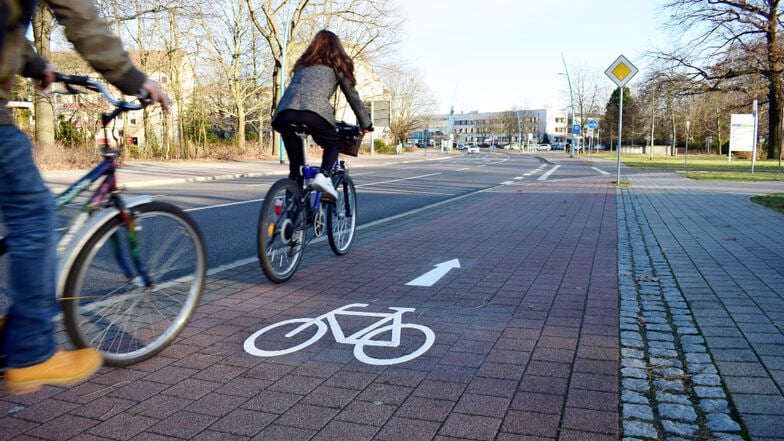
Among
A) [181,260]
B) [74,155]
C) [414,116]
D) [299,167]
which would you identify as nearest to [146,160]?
[74,155]

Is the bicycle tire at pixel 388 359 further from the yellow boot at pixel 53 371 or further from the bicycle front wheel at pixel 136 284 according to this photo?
the yellow boot at pixel 53 371

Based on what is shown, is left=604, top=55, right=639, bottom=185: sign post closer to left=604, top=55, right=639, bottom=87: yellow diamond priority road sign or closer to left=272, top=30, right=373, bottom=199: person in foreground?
left=604, top=55, right=639, bottom=87: yellow diamond priority road sign

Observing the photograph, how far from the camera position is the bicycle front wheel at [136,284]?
2758 millimetres

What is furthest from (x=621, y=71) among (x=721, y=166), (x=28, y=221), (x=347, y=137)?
(x=721, y=166)

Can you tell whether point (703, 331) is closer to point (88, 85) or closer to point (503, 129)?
point (88, 85)

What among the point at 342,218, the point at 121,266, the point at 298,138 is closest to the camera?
the point at 121,266

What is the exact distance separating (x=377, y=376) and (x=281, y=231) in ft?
7.03

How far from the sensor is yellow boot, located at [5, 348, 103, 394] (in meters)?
2.24

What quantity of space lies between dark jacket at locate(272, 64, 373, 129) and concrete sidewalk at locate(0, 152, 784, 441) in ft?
4.68

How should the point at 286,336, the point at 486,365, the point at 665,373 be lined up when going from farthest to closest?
the point at 286,336 < the point at 486,365 < the point at 665,373

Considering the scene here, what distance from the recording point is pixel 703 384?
9.81 feet

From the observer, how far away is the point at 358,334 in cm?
374

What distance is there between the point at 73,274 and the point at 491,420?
1.86m

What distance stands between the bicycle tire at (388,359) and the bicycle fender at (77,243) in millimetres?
1444
